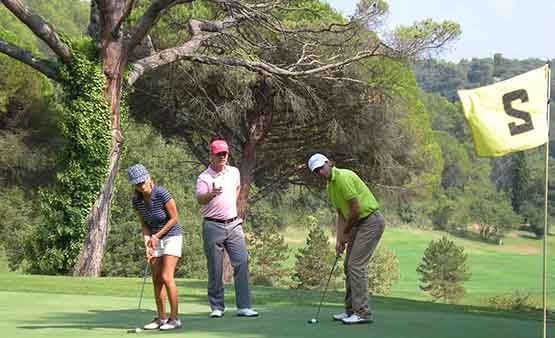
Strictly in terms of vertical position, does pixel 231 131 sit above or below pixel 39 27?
below

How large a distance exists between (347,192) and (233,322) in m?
1.90

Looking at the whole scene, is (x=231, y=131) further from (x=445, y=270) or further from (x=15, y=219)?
(x=445, y=270)

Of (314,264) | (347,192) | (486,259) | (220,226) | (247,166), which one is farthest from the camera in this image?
(486,259)

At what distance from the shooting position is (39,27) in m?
25.5

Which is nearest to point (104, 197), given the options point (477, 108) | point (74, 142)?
point (74, 142)

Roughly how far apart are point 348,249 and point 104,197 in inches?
640

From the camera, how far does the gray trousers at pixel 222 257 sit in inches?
474

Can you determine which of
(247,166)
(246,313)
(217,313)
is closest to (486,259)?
(247,166)

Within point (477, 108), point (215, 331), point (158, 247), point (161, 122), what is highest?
point (161, 122)

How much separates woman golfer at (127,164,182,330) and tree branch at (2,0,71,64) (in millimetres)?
15810

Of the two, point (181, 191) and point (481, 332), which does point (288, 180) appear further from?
point (481, 332)

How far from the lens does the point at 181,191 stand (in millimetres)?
54000

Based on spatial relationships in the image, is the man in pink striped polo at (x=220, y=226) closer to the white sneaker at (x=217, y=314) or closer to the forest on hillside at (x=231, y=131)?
the white sneaker at (x=217, y=314)

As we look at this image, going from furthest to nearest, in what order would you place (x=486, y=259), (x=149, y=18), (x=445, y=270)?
(x=486, y=259)
(x=445, y=270)
(x=149, y=18)
